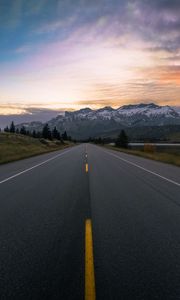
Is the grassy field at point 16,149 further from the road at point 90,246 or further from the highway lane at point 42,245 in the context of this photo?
the road at point 90,246

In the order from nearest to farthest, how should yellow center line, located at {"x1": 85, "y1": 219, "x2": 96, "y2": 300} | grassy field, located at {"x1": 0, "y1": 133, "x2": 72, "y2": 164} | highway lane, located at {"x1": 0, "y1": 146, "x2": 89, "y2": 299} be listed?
yellow center line, located at {"x1": 85, "y1": 219, "x2": 96, "y2": 300}, highway lane, located at {"x1": 0, "y1": 146, "x2": 89, "y2": 299}, grassy field, located at {"x1": 0, "y1": 133, "x2": 72, "y2": 164}

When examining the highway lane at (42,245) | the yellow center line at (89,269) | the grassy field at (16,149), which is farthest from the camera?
the grassy field at (16,149)

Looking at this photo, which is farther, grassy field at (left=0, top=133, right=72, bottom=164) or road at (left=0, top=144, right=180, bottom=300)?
grassy field at (left=0, top=133, right=72, bottom=164)

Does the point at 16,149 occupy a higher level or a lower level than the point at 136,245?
lower

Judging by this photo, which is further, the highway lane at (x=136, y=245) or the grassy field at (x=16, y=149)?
the grassy field at (x=16, y=149)

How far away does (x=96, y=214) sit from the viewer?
24.2ft

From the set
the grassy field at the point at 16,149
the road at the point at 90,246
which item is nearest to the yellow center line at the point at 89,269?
the road at the point at 90,246

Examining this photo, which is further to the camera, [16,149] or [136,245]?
[16,149]

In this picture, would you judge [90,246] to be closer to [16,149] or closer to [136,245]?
[136,245]

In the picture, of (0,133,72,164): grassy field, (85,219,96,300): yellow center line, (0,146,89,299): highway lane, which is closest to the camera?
(85,219,96,300): yellow center line

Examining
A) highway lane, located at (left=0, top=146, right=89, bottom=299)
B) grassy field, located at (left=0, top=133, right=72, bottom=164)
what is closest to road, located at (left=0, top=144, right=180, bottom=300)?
highway lane, located at (left=0, top=146, right=89, bottom=299)

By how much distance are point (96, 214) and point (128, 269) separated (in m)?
3.10

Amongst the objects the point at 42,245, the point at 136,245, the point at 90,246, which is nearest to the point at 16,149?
the point at 42,245

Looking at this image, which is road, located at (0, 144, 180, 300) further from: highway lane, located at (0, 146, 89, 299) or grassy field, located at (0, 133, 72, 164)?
grassy field, located at (0, 133, 72, 164)
